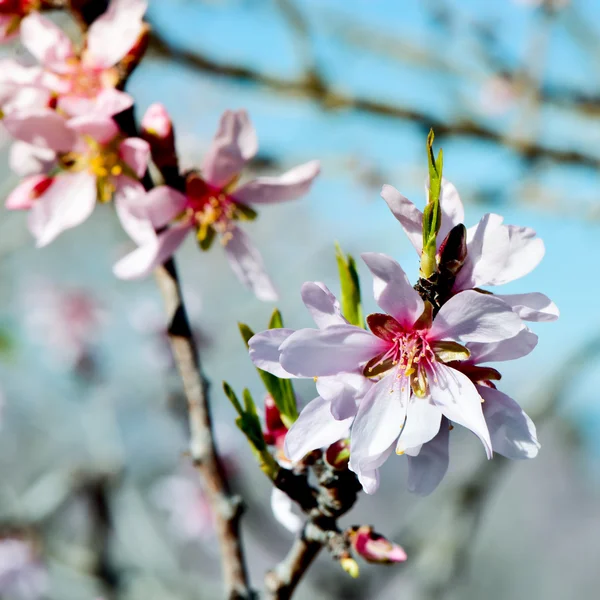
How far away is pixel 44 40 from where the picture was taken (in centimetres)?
66

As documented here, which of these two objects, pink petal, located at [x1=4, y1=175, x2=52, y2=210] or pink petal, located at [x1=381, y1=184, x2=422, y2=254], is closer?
pink petal, located at [x1=381, y1=184, x2=422, y2=254]

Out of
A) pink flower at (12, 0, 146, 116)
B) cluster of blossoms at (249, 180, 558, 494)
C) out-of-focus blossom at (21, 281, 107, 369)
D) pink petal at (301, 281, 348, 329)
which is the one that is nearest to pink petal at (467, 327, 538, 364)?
cluster of blossoms at (249, 180, 558, 494)

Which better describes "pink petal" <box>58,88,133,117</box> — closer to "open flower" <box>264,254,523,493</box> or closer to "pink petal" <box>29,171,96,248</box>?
"pink petal" <box>29,171,96,248</box>

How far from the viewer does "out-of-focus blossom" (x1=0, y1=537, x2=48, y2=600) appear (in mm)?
2039

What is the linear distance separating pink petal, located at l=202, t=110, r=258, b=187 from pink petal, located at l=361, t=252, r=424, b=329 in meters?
0.29

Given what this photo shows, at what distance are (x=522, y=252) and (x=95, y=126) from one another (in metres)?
0.39

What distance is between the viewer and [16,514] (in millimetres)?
1913

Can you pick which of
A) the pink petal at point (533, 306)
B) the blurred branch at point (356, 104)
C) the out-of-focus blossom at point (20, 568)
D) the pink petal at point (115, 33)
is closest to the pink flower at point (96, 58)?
the pink petal at point (115, 33)

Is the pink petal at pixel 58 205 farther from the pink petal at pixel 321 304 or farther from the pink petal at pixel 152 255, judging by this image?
the pink petal at pixel 321 304

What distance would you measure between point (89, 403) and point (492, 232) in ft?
7.30

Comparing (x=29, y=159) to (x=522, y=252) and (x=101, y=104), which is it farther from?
(x=522, y=252)

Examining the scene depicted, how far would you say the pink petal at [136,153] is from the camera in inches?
23.2

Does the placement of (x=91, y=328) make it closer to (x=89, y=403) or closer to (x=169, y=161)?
(x=89, y=403)

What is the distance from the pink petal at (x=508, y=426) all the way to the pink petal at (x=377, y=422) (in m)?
0.06
